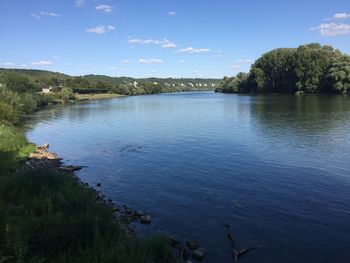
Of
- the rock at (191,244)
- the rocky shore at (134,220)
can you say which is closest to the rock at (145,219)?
the rocky shore at (134,220)

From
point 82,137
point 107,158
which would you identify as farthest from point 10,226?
point 82,137

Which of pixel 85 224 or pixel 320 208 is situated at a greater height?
pixel 85 224

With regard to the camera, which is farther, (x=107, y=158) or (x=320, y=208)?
(x=107, y=158)

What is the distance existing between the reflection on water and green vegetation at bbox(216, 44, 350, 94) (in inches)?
3224

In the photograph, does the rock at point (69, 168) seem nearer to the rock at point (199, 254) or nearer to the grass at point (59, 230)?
the grass at point (59, 230)

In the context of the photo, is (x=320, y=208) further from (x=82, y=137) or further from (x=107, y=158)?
(x=82, y=137)

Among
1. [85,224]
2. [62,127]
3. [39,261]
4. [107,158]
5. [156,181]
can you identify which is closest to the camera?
[39,261]

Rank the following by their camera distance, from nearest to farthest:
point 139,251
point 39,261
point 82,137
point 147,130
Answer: point 39,261 → point 139,251 → point 82,137 → point 147,130

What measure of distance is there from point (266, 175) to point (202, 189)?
5.84 metres

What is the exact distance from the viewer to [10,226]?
13102mm

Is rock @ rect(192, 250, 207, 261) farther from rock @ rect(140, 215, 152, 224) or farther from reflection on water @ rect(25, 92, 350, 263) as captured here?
rock @ rect(140, 215, 152, 224)

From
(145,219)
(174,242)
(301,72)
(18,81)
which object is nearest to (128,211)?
(145,219)

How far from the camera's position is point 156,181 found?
2770cm

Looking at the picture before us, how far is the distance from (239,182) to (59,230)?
15.8 metres
